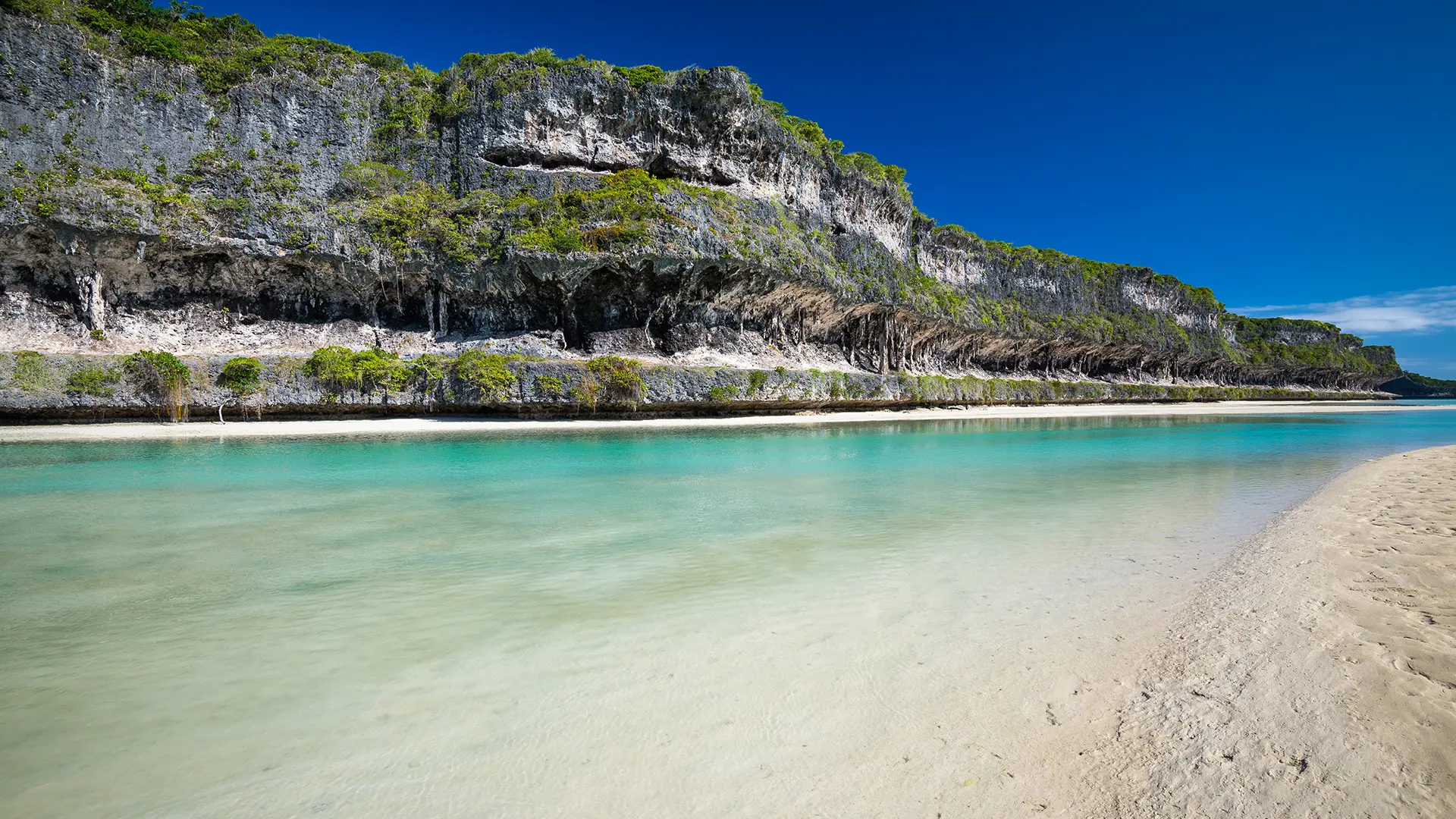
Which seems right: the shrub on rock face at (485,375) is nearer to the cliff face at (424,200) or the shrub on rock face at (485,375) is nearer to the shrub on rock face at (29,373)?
the cliff face at (424,200)

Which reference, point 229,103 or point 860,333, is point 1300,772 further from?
point 229,103

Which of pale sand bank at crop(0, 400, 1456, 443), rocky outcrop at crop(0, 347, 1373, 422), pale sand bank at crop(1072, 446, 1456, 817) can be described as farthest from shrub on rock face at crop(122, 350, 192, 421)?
pale sand bank at crop(1072, 446, 1456, 817)

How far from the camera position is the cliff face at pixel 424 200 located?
22562 mm

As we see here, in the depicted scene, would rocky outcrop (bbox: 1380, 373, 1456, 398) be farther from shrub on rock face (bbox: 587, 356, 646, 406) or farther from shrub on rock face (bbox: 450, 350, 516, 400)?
shrub on rock face (bbox: 450, 350, 516, 400)

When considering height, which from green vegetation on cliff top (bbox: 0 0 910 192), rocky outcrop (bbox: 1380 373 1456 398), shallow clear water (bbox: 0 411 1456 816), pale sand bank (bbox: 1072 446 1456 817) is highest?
green vegetation on cliff top (bbox: 0 0 910 192)

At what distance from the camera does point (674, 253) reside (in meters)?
25.6

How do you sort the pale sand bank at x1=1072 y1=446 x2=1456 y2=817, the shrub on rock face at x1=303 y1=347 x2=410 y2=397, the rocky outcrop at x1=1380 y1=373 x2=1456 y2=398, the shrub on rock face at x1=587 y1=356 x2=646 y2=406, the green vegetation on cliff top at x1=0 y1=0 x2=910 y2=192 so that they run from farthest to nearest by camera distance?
the rocky outcrop at x1=1380 y1=373 x2=1456 y2=398 < the green vegetation on cliff top at x1=0 y1=0 x2=910 y2=192 < the shrub on rock face at x1=587 y1=356 x2=646 y2=406 < the shrub on rock face at x1=303 y1=347 x2=410 y2=397 < the pale sand bank at x1=1072 y1=446 x2=1456 y2=817

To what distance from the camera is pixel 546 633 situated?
377cm

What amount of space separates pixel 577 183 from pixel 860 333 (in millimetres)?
18333

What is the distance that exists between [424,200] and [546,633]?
29.0 meters

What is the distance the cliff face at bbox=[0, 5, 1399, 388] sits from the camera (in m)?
22.6

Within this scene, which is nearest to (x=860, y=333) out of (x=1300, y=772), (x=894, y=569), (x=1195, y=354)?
(x=894, y=569)

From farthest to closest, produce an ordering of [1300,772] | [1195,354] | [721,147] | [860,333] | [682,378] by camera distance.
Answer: [1195,354]
[860,333]
[721,147]
[682,378]
[1300,772]

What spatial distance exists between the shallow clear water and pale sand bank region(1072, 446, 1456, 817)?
0.40 meters
